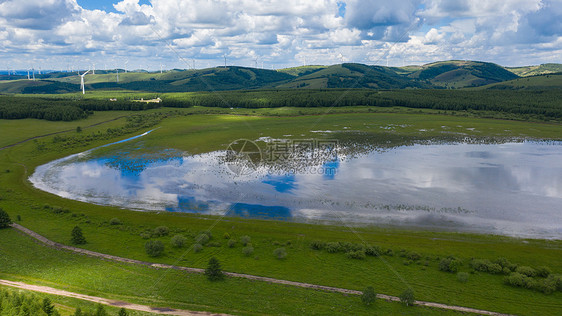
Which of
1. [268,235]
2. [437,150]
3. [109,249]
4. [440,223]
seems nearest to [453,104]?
[437,150]

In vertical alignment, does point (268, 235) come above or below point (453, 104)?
below

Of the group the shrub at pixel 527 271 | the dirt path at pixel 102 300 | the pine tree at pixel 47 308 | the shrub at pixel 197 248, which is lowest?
the dirt path at pixel 102 300

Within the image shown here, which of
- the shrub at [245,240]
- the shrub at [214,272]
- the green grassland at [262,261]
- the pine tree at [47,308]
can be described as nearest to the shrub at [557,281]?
the green grassland at [262,261]

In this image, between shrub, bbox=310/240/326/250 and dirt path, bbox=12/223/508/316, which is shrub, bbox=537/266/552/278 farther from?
shrub, bbox=310/240/326/250

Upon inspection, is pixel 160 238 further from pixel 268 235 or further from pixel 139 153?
pixel 139 153

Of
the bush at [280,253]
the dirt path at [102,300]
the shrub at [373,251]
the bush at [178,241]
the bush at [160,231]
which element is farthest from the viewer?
the bush at [160,231]

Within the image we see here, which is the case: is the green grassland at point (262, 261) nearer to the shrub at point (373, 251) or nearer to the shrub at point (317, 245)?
the shrub at point (317, 245)
